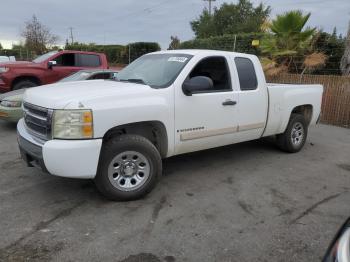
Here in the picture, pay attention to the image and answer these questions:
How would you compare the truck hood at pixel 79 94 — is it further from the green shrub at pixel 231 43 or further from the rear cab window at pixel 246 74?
the green shrub at pixel 231 43

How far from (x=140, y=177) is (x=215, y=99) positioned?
156cm

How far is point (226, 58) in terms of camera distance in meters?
5.42

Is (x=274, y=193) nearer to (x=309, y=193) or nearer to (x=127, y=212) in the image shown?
(x=309, y=193)

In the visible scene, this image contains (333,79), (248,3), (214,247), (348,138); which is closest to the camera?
(214,247)

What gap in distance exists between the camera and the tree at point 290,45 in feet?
38.2

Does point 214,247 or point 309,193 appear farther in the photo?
point 309,193

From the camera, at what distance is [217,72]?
213 inches

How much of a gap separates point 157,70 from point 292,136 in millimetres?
3103

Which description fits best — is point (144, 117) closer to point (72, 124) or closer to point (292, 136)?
point (72, 124)

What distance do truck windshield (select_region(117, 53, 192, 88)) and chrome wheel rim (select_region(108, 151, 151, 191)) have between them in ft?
3.30

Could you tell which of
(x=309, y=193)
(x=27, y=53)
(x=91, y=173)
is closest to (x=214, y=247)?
(x=91, y=173)

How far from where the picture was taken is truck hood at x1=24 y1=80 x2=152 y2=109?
3.90 metres

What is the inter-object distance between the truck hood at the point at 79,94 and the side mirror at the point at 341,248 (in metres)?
2.76

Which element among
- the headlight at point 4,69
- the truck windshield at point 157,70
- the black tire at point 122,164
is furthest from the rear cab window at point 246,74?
the headlight at point 4,69
